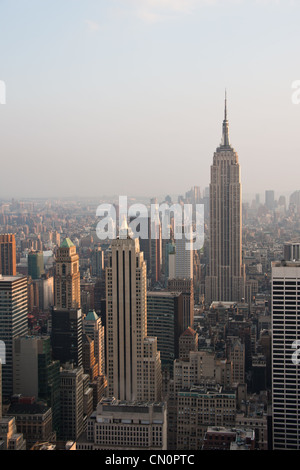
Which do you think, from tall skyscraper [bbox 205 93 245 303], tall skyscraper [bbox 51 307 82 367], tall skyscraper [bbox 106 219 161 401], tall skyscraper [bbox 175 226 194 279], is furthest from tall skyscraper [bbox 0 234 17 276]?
tall skyscraper [bbox 205 93 245 303]

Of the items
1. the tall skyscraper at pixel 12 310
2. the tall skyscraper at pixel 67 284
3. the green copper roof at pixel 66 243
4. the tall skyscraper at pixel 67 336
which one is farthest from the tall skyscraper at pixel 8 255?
the tall skyscraper at pixel 67 336

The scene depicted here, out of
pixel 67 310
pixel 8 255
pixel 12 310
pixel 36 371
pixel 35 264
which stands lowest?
pixel 36 371

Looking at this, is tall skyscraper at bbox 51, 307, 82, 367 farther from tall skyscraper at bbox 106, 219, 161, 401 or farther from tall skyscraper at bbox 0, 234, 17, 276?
tall skyscraper at bbox 106, 219, 161, 401

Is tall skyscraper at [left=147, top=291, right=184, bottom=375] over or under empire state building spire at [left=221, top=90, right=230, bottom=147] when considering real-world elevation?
under

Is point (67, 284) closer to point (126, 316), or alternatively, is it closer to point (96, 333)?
point (96, 333)

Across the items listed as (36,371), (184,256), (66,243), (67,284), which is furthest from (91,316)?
(184,256)

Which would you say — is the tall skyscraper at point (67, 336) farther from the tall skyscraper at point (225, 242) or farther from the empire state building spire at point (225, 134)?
the empire state building spire at point (225, 134)
